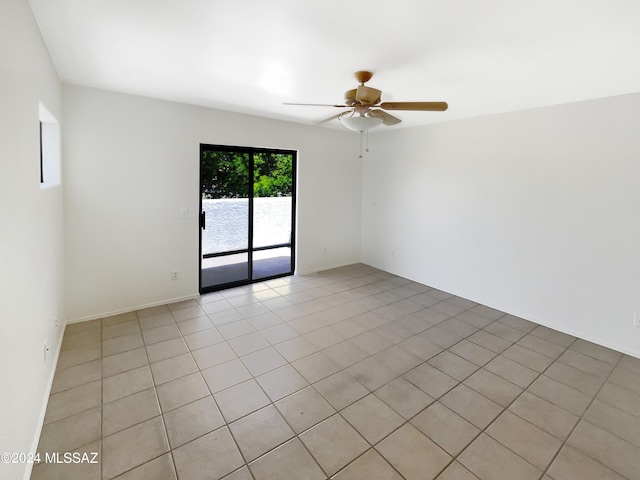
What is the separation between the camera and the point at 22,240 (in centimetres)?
163

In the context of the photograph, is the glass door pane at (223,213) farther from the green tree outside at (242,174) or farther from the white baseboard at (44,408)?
the white baseboard at (44,408)

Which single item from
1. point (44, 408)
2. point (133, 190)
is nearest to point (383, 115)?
point (133, 190)

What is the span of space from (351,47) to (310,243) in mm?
3422

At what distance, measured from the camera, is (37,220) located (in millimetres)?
1996

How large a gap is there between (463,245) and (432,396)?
2505 millimetres

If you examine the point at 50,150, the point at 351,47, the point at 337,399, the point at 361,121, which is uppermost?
the point at 351,47

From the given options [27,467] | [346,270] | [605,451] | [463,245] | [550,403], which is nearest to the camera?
[27,467]

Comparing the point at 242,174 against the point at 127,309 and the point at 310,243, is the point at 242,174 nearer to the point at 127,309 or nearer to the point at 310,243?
the point at 310,243

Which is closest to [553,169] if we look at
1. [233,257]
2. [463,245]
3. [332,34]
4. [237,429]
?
[463,245]

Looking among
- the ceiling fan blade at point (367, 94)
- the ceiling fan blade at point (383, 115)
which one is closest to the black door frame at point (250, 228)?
the ceiling fan blade at point (383, 115)

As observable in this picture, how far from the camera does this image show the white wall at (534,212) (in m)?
2.96

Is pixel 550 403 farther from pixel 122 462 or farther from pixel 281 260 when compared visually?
pixel 281 260

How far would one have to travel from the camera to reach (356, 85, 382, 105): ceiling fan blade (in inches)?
95.4

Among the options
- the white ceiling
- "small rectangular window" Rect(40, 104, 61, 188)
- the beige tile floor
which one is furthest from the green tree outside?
the beige tile floor
